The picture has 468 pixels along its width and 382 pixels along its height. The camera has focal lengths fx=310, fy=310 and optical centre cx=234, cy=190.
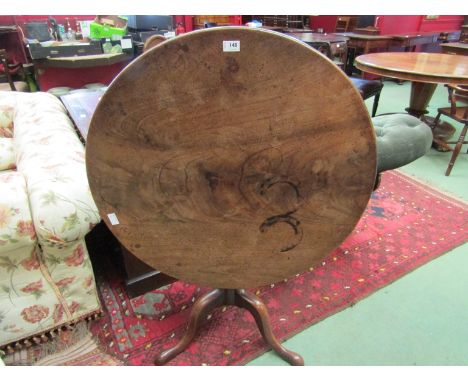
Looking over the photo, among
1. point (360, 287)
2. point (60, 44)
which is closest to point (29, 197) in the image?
point (360, 287)

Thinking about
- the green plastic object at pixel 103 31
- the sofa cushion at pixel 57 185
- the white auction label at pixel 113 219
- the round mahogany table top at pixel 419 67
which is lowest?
the sofa cushion at pixel 57 185

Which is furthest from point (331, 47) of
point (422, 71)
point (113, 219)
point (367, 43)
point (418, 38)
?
point (113, 219)

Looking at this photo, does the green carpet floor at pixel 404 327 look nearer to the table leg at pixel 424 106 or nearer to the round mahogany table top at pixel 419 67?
the round mahogany table top at pixel 419 67

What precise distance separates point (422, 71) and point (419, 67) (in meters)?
0.18

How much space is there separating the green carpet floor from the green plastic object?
3.31 metres

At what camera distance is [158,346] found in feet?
4.04

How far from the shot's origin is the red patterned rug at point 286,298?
1229 millimetres

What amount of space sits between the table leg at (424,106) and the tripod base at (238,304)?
238 centimetres

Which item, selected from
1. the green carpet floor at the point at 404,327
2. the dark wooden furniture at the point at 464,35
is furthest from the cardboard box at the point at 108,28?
the dark wooden furniture at the point at 464,35

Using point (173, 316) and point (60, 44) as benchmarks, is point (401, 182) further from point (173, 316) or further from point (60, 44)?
point (60, 44)

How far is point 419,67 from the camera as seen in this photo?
2223 mm

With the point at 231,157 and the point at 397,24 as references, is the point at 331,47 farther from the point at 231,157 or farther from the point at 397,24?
the point at 397,24

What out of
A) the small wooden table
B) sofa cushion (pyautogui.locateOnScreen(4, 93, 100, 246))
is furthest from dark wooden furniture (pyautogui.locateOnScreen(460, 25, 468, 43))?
sofa cushion (pyautogui.locateOnScreen(4, 93, 100, 246))

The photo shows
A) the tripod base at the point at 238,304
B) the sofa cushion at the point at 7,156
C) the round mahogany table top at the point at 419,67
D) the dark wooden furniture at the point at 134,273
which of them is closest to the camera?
the tripod base at the point at 238,304
